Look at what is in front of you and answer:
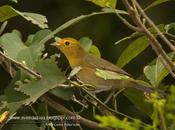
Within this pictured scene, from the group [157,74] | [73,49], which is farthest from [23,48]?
[73,49]

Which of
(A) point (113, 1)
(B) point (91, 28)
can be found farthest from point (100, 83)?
(B) point (91, 28)

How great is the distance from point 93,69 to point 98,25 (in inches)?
96.5

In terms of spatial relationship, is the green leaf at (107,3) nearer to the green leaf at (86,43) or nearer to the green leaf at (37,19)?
the green leaf at (37,19)

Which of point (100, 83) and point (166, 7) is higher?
point (166, 7)

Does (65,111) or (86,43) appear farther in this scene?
(86,43)

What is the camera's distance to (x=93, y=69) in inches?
113

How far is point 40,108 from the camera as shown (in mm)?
2045

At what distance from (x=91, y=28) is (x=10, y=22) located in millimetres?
771

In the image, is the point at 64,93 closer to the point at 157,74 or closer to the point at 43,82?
the point at 43,82

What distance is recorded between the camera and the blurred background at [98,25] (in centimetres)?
502

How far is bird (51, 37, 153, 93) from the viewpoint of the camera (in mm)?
2238

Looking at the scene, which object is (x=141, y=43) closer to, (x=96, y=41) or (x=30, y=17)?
(x=30, y=17)

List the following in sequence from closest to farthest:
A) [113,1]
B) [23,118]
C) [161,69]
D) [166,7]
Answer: [113,1] < [161,69] < [23,118] < [166,7]

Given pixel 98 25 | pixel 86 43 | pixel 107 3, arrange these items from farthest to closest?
1. pixel 98 25
2. pixel 86 43
3. pixel 107 3
